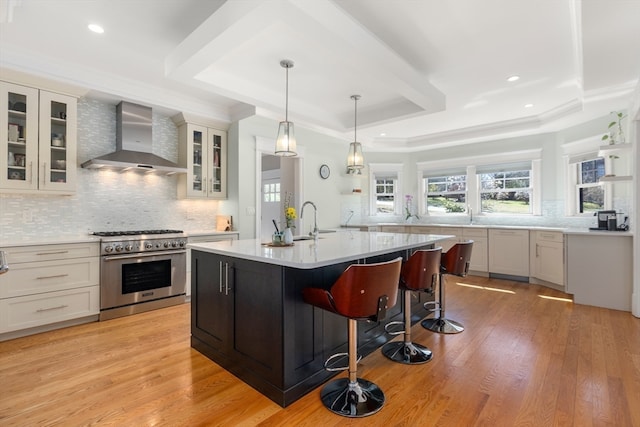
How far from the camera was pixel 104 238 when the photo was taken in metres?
3.43

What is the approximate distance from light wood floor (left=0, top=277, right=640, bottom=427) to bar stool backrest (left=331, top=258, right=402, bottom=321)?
62 centimetres

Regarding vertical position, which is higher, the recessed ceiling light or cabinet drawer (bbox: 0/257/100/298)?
the recessed ceiling light

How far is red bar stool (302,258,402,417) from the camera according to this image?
5.92ft

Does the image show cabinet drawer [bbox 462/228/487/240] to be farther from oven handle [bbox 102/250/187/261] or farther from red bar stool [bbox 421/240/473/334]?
oven handle [bbox 102/250/187/261]

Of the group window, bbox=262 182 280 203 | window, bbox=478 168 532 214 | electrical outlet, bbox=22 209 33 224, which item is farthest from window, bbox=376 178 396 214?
electrical outlet, bbox=22 209 33 224

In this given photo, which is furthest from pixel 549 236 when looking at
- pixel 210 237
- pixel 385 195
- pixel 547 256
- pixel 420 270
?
pixel 210 237

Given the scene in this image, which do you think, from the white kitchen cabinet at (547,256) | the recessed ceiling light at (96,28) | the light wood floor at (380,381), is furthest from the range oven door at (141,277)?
the white kitchen cabinet at (547,256)

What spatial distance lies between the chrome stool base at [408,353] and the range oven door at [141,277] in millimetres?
2770

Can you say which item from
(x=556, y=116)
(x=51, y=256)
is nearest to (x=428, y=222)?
(x=556, y=116)

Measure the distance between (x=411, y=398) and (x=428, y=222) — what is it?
523cm

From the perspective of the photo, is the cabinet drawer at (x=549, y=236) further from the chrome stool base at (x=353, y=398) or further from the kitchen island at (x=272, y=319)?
the chrome stool base at (x=353, y=398)

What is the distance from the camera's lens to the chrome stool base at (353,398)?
1863 millimetres

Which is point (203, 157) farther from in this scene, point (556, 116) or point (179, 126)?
point (556, 116)

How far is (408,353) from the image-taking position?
256cm
